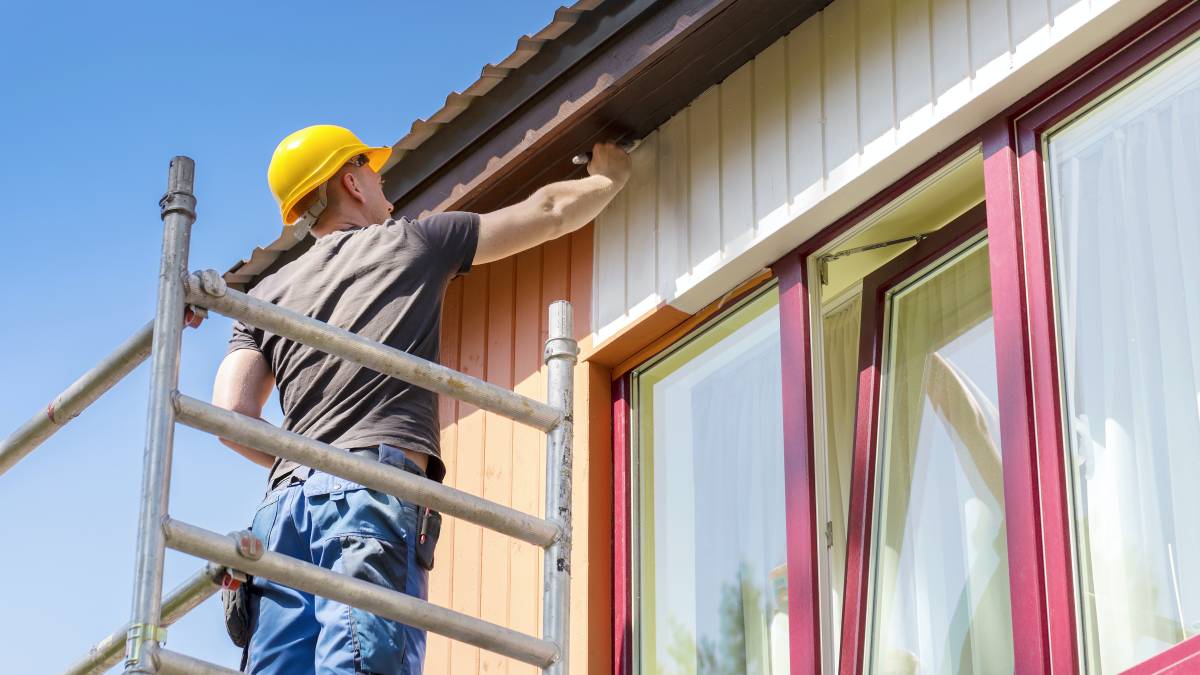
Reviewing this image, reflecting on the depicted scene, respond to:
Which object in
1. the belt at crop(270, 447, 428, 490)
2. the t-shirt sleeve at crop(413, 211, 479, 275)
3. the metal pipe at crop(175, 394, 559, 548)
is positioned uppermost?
the t-shirt sleeve at crop(413, 211, 479, 275)

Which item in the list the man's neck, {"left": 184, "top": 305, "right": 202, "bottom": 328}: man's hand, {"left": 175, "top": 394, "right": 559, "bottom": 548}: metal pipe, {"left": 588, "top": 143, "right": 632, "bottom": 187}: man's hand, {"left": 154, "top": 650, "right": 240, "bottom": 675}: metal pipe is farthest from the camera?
{"left": 588, "top": 143, "right": 632, "bottom": 187}: man's hand

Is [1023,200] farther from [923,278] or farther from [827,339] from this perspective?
[827,339]

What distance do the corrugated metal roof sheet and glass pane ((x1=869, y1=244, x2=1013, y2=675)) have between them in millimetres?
1494

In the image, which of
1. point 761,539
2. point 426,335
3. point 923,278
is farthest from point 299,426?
point 923,278

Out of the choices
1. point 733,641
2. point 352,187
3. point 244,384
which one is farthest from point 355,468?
point 352,187

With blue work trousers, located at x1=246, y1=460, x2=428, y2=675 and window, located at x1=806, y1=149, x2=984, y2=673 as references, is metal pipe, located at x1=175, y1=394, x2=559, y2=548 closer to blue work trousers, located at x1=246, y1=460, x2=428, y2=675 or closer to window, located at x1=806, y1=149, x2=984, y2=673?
blue work trousers, located at x1=246, y1=460, x2=428, y2=675

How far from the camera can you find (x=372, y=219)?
6.74m

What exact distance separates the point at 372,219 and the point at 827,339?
1.57 metres

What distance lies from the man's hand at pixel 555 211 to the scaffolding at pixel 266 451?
1.09 m

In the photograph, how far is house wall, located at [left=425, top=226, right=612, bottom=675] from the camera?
695cm


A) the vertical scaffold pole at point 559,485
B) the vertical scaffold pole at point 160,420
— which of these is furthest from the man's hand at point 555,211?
the vertical scaffold pole at point 160,420

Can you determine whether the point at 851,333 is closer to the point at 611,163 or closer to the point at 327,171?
the point at 611,163

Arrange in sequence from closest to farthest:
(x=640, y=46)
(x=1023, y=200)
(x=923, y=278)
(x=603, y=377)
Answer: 1. (x=1023, y=200)
2. (x=923, y=278)
3. (x=640, y=46)
4. (x=603, y=377)

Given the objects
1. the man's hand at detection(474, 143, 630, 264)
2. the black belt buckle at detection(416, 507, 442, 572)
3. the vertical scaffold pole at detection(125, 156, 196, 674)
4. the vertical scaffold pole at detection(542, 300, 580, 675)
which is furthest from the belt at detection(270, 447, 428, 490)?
the vertical scaffold pole at detection(125, 156, 196, 674)
